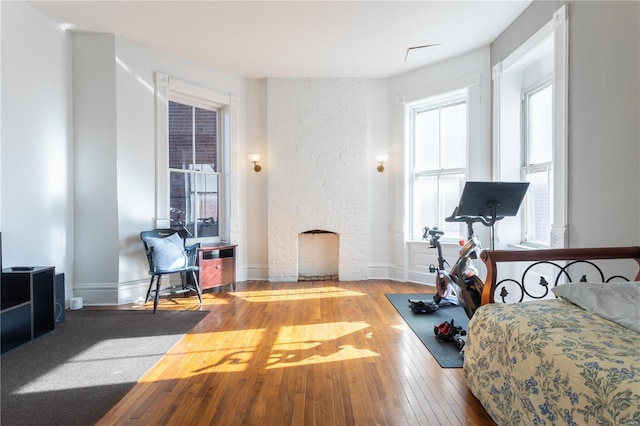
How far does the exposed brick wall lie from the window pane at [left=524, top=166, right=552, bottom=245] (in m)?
2.35

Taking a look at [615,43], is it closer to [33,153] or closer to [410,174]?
[410,174]

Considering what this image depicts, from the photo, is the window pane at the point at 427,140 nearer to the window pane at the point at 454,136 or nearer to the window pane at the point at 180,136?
the window pane at the point at 454,136

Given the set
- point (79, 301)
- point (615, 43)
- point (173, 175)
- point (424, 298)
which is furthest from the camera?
point (173, 175)

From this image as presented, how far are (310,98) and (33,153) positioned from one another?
12.0ft

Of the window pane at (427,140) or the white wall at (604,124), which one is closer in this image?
the white wall at (604,124)

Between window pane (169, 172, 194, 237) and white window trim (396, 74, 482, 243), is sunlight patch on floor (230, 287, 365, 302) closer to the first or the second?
window pane (169, 172, 194, 237)

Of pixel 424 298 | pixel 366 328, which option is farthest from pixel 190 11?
pixel 424 298

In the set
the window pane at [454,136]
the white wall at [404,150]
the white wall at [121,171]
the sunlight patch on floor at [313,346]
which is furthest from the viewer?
the window pane at [454,136]

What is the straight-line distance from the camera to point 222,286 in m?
5.06

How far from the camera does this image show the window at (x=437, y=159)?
16.2ft

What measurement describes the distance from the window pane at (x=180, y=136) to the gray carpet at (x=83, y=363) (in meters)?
2.19

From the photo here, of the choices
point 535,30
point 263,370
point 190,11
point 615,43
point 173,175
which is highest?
point 190,11

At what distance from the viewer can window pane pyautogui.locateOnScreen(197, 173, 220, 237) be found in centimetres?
512

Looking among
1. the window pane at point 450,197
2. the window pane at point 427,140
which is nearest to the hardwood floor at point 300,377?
the window pane at point 450,197
